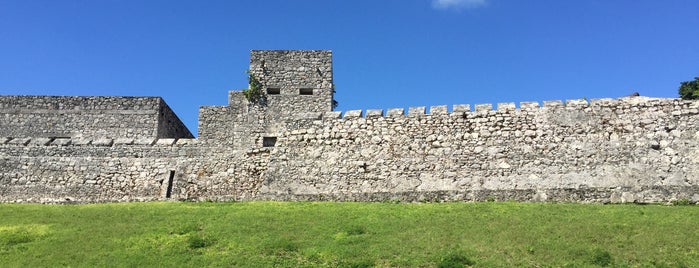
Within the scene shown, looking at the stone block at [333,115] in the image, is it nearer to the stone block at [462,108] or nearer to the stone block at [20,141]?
the stone block at [462,108]

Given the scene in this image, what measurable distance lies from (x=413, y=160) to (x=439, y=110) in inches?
76.4

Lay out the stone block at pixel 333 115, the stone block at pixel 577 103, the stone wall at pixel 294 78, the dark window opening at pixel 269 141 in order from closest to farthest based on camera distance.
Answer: the stone block at pixel 577 103
the stone block at pixel 333 115
the dark window opening at pixel 269 141
the stone wall at pixel 294 78

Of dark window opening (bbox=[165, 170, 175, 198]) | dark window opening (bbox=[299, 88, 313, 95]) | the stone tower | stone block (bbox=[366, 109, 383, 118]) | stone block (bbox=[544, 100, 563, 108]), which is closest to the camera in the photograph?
stone block (bbox=[544, 100, 563, 108])

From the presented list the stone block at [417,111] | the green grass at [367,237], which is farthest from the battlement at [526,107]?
the green grass at [367,237]

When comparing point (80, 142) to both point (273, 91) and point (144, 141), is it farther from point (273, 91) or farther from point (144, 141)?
point (273, 91)

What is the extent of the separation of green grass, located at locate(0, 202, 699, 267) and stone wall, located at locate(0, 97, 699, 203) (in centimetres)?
271

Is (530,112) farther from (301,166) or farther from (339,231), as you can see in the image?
(339,231)

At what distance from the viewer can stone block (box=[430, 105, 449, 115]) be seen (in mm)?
21750

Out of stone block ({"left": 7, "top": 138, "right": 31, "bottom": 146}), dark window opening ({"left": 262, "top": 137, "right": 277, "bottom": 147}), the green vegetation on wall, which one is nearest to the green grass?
dark window opening ({"left": 262, "top": 137, "right": 277, "bottom": 147})

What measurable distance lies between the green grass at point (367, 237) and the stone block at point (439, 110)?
5.46 metres

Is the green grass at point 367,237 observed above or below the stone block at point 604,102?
below

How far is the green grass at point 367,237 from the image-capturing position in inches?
470

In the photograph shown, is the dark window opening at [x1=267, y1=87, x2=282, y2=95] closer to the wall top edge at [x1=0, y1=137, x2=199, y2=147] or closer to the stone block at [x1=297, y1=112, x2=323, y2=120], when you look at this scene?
the wall top edge at [x1=0, y1=137, x2=199, y2=147]

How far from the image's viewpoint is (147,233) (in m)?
14.2
